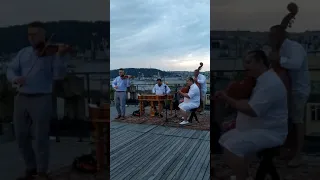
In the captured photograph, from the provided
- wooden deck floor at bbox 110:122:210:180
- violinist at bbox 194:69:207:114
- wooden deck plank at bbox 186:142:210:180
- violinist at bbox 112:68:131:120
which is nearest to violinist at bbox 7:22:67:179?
wooden deck floor at bbox 110:122:210:180

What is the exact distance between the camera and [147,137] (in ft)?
20.0

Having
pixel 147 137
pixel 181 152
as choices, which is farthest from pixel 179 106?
pixel 181 152

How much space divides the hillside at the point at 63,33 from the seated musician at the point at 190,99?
406 centimetres

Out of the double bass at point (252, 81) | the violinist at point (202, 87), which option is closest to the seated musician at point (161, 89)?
the violinist at point (202, 87)

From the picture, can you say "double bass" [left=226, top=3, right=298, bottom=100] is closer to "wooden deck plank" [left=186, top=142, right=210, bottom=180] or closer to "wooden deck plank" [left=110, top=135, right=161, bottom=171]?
"wooden deck plank" [left=186, top=142, right=210, bottom=180]

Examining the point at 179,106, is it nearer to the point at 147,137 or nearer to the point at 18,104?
the point at 147,137

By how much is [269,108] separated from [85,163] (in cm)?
116

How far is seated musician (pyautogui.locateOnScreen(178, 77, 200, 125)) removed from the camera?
679 cm

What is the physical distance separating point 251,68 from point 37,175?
56.7 inches

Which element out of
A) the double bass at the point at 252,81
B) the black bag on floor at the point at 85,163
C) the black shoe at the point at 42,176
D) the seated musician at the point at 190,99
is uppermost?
the double bass at the point at 252,81

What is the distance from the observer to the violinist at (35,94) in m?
2.59

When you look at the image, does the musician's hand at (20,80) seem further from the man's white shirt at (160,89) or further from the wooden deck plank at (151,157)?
the man's white shirt at (160,89)

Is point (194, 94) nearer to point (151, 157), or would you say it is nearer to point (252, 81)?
point (151, 157)

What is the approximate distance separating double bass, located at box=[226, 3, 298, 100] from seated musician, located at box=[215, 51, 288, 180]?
2cm
